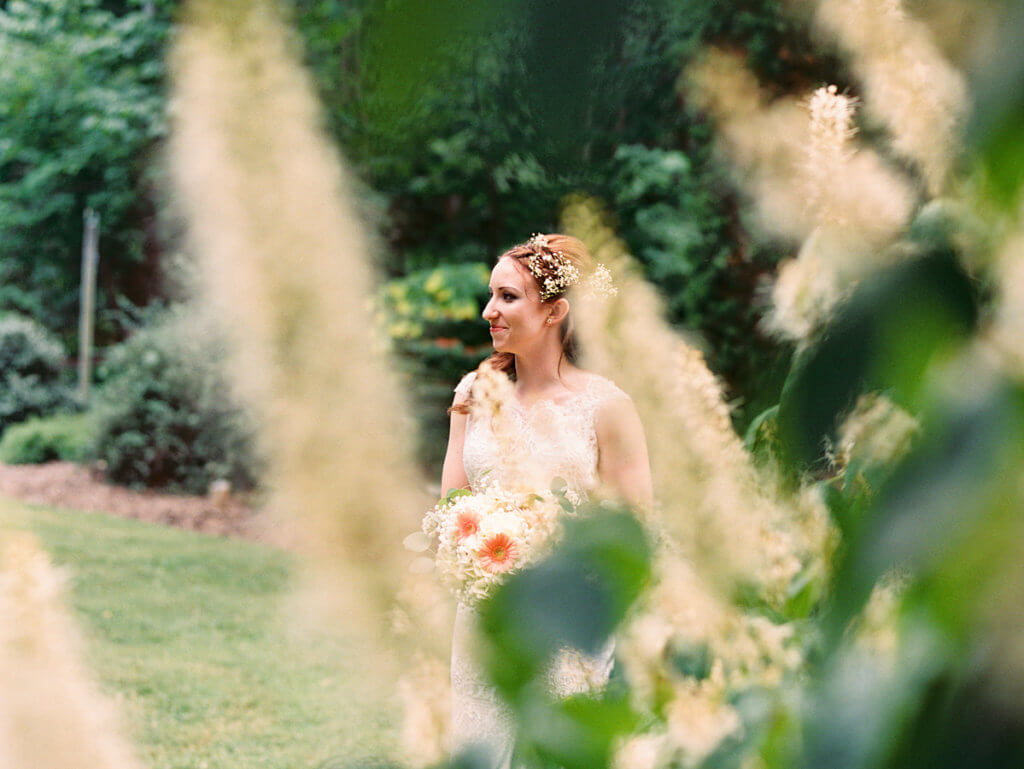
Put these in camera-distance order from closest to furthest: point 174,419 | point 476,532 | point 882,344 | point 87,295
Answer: point 882,344
point 476,532
point 174,419
point 87,295

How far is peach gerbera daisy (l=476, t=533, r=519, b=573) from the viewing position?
73 cm

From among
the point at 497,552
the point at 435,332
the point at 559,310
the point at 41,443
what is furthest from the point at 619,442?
the point at 41,443

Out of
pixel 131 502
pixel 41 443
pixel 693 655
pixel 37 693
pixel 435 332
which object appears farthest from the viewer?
pixel 41 443

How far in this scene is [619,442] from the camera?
145cm

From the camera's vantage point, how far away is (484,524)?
92 centimetres

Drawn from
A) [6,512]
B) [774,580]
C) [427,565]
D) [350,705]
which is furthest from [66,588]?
[774,580]

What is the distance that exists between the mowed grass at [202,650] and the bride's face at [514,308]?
1.22m

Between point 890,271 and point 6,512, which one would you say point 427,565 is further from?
point 6,512

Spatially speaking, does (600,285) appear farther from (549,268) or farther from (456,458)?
(456,458)

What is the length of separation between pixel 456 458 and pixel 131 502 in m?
3.75

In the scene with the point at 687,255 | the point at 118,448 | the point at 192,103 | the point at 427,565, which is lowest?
the point at 427,565

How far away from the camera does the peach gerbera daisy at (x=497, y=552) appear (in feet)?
2.40

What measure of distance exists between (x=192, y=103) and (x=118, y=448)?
67.4 inches

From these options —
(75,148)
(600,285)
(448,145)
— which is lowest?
(600,285)
